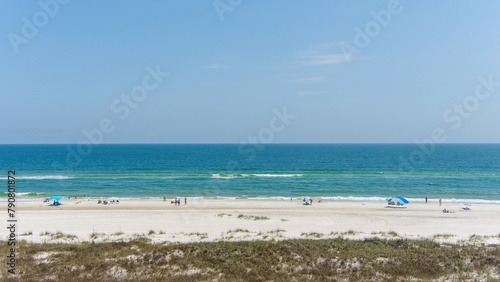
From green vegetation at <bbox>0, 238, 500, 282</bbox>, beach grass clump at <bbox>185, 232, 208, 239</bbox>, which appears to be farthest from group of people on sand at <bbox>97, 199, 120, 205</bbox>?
green vegetation at <bbox>0, 238, 500, 282</bbox>

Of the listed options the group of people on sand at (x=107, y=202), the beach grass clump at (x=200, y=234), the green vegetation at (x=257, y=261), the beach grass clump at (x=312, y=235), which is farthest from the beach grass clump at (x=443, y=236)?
the group of people on sand at (x=107, y=202)

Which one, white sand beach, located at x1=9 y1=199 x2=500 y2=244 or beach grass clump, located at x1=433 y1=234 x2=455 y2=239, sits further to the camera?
white sand beach, located at x1=9 y1=199 x2=500 y2=244

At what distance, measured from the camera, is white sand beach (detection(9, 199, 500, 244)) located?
89.4 feet

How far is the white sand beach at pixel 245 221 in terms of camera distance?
27.2m

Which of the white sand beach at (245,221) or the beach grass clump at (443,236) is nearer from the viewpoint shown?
the beach grass clump at (443,236)

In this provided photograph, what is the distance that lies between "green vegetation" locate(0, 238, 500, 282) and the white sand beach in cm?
386

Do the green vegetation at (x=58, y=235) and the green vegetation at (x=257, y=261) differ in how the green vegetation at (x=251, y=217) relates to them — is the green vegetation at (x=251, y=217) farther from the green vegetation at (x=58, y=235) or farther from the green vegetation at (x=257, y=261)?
the green vegetation at (x=58, y=235)

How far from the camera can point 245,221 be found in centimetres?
3428

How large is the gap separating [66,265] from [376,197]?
4293 cm

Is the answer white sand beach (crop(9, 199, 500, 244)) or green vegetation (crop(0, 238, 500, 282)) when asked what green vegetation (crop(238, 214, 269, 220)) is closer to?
white sand beach (crop(9, 199, 500, 244))

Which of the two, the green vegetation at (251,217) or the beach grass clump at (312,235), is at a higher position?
the beach grass clump at (312,235)

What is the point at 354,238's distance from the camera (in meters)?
25.4

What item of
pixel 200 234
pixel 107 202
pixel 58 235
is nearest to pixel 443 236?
pixel 200 234

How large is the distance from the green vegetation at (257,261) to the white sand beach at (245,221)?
386cm
